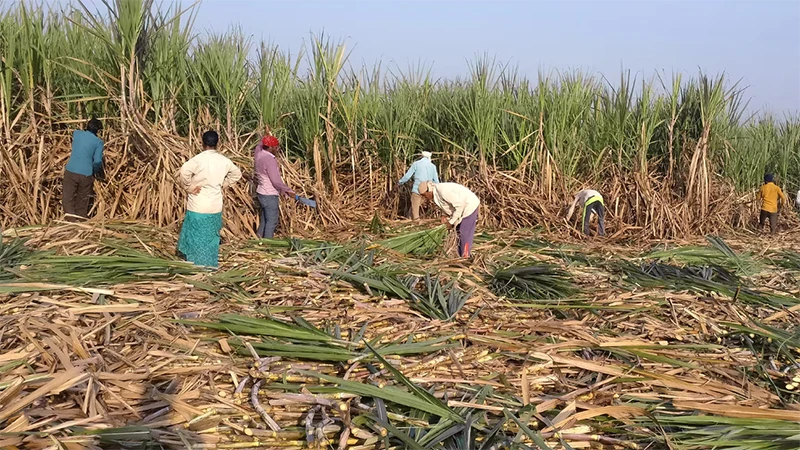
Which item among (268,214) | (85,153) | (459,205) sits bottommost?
(268,214)

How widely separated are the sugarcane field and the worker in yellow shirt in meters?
0.07

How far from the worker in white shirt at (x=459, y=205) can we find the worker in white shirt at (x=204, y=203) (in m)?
1.72

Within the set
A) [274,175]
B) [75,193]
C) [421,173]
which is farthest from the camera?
[421,173]

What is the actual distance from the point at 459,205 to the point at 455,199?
0.21 ft

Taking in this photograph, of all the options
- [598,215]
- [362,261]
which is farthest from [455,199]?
[598,215]

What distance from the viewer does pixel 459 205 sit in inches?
205

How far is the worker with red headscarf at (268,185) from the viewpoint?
5883 millimetres

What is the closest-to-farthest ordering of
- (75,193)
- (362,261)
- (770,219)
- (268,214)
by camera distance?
1. (362,261)
2. (75,193)
3. (268,214)
4. (770,219)

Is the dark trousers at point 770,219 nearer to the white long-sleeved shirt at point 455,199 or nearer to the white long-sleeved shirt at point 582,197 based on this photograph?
the white long-sleeved shirt at point 582,197

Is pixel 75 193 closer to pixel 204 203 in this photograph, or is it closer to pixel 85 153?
pixel 85 153

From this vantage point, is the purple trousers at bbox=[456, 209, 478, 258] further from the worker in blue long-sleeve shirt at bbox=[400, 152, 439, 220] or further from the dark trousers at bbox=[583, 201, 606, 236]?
the dark trousers at bbox=[583, 201, 606, 236]

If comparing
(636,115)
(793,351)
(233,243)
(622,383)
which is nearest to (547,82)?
(636,115)

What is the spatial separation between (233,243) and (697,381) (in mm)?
4027

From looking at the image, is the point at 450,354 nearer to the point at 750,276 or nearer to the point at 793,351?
the point at 793,351
